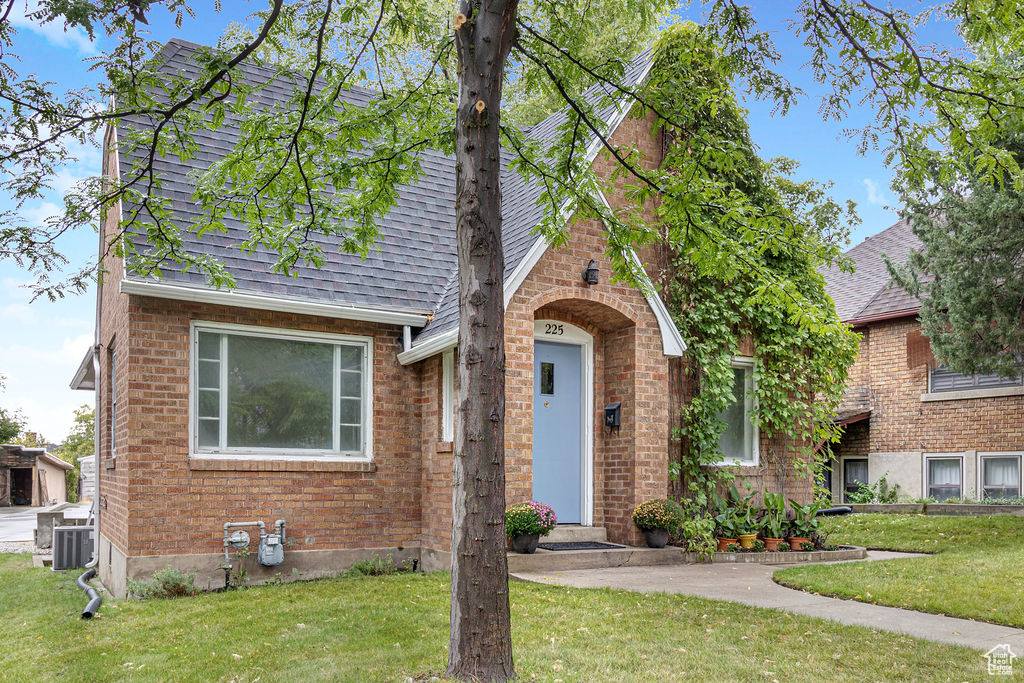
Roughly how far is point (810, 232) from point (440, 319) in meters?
6.77

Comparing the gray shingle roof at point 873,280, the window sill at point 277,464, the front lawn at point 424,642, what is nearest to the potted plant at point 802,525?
the front lawn at point 424,642

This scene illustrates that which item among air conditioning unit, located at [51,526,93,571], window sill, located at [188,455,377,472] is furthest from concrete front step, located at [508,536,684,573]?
air conditioning unit, located at [51,526,93,571]

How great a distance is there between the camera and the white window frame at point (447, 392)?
1016 centimetres

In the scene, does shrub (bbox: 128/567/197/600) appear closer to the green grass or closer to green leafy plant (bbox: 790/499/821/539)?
the green grass

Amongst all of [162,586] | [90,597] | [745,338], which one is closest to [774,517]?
[745,338]

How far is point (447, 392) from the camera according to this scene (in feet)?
33.8

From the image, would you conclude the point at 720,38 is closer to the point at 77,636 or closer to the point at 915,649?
the point at 915,649

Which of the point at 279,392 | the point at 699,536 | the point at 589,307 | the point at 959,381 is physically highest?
the point at 589,307

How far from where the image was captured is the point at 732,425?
12297 millimetres

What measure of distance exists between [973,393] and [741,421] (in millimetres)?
8032

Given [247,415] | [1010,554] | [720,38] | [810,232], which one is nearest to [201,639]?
[247,415]

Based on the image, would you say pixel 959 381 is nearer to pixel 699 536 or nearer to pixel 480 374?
pixel 699 536

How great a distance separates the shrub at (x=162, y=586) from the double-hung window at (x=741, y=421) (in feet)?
24.0

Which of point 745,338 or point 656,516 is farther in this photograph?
point 745,338
